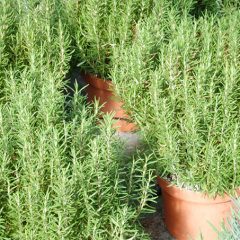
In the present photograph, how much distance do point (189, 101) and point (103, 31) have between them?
2.94ft

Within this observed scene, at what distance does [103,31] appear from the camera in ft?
10.8

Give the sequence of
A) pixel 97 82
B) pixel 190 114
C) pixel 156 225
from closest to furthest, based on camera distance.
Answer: pixel 190 114
pixel 156 225
pixel 97 82

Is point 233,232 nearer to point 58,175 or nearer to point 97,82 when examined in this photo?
point 58,175

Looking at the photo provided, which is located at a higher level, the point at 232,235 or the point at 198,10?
the point at 198,10

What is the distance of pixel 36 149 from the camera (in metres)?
2.25

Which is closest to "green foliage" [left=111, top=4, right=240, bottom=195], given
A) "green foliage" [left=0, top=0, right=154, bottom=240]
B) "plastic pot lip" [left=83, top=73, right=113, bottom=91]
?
"green foliage" [left=0, top=0, right=154, bottom=240]

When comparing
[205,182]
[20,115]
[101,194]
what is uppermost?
[20,115]

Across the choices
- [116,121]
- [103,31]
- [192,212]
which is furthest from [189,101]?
[103,31]

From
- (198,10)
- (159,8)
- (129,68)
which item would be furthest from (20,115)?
(198,10)

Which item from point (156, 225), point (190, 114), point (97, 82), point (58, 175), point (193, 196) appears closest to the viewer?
point (58, 175)

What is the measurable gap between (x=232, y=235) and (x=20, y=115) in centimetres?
85

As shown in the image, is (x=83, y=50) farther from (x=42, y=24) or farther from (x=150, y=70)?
(x=150, y=70)

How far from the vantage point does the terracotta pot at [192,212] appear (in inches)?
106

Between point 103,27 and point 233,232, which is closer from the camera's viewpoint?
point 233,232
